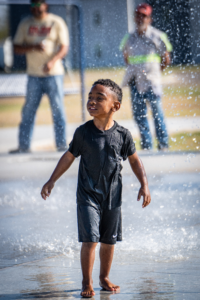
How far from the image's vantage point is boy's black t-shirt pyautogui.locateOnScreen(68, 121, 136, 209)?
8.68 ft

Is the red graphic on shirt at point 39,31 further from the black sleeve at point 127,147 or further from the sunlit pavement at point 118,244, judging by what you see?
the black sleeve at point 127,147

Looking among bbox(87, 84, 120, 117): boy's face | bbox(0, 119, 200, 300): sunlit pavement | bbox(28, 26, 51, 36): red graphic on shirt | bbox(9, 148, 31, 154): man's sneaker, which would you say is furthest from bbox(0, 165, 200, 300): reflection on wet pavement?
bbox(28, 26, 51, 36): red graphic on shirt

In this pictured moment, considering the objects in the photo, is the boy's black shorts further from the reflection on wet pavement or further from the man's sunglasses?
the man's sunglasses

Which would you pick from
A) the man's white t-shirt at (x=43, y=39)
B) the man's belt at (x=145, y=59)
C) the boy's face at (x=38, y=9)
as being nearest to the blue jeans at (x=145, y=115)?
the man's belt at (x=145, y=59)

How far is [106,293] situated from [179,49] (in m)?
4.30

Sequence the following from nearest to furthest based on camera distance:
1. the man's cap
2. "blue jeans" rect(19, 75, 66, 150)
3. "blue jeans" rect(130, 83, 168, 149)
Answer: the man's cap
"blue jeans" rect(130, 83, 168, 149)
"blue jeans" rect(19, 75, 66, 150)

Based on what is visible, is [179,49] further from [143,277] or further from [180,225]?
[143,277]

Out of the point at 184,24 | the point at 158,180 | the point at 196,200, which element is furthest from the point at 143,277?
the point at 184,24

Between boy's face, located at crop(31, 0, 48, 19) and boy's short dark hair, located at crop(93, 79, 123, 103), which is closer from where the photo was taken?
boy's short dark hair, located at crop(93, 79, 123, 103)

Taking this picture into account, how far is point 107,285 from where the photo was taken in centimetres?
262

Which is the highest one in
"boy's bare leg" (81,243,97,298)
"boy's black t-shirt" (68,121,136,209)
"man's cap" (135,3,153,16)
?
"man's cap" (135,3,153,16)

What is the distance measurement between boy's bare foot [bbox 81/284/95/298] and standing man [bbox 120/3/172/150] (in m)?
3.61

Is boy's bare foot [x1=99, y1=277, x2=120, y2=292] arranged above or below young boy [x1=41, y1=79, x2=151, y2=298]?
below

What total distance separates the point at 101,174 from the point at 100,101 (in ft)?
1.22
